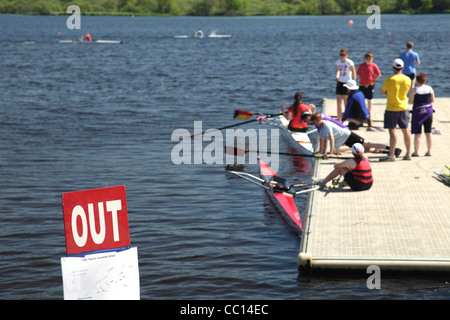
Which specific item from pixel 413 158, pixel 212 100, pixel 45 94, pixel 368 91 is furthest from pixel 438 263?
pixel 45 94

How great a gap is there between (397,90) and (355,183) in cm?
265

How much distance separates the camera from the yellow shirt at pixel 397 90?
13.4 meters

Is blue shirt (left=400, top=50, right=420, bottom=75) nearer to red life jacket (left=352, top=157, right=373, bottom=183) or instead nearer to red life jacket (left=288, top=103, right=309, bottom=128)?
red life jacket (left=288, top=103, right=309, bottom=128)

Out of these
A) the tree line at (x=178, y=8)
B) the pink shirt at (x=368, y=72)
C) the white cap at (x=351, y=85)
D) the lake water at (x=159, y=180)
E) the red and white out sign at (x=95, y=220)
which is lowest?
the lake water at (x=159, y=180)

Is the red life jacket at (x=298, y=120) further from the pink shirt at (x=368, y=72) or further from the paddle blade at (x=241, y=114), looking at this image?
the paddle blade at (x=241, y=114)

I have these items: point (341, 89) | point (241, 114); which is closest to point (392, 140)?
point (341, 89)

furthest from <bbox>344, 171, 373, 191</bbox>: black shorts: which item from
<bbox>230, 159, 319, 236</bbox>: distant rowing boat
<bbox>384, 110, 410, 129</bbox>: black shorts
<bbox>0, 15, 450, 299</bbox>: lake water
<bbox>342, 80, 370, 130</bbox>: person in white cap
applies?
<bbox>342, 80, 370, 130</bbox>: person in white cap

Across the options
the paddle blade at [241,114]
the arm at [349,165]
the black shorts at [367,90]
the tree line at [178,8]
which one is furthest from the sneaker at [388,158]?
the tree line at [178,8]

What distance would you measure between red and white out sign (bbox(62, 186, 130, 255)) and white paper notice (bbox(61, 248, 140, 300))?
13 cm

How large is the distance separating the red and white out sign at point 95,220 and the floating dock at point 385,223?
3761mm
